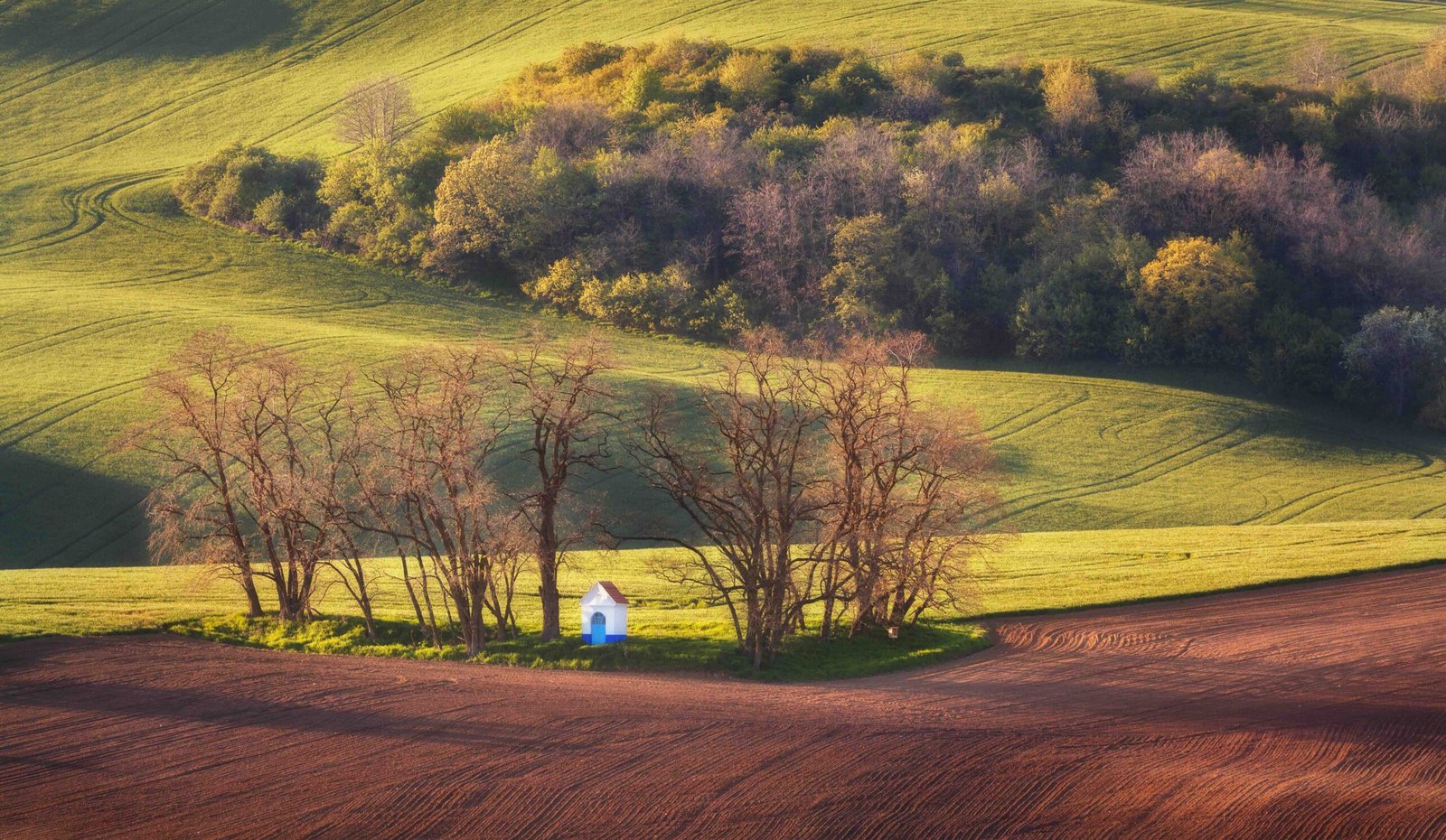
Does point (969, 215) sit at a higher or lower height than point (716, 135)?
lower

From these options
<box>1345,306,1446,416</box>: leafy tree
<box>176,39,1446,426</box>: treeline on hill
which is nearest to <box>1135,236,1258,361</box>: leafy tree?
<box>176,39,1446,426</box>: treeline on hill

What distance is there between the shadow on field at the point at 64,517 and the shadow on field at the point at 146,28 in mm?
83374

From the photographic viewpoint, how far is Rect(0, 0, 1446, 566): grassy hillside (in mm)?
54500

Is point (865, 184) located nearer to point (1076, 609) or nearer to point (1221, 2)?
point (1076, 609)

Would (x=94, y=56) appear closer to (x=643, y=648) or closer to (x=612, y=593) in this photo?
(x=612, y=593)

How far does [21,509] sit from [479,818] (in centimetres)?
3449

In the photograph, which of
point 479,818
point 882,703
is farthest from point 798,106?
point 479,818

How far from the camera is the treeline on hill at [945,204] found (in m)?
73.7

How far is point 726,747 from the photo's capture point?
23.5 m

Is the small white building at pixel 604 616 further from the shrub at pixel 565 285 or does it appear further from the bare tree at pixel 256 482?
the shrub at pixel 565 285

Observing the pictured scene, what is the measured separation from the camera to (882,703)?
2698cm

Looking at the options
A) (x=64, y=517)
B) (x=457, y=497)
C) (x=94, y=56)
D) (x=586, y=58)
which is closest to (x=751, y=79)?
(x=586, y=58)

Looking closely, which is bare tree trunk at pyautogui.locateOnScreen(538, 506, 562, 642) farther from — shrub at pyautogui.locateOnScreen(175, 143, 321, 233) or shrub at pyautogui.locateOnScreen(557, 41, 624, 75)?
shrub at pyautogui.locateOnScreen(557, 41, 624, 75)

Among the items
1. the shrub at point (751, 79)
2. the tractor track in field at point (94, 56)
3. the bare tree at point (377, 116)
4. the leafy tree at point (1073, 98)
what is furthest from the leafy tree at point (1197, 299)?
the tractor track in field at point (94, 56)
